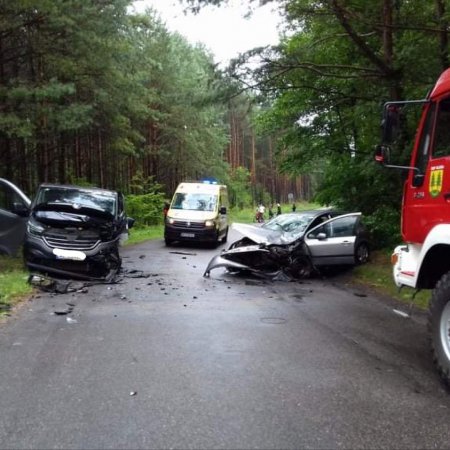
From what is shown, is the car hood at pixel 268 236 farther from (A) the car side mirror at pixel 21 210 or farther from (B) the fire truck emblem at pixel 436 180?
(B) the fire truck emblem at pixel 436 180

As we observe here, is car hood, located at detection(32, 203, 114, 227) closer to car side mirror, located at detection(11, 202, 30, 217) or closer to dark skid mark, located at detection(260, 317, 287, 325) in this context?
car side mirror, located at detection(11, 202, 30, 217)

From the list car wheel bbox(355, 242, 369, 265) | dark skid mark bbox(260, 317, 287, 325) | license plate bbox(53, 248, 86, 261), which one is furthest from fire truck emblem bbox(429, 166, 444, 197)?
car wheel bbox(355, 242, 369, 265)

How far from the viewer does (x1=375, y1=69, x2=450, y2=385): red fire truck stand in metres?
4.98

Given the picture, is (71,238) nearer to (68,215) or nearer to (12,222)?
(68,215)

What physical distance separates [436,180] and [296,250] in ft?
21.7

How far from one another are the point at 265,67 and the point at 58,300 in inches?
281

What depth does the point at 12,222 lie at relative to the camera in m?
11.7

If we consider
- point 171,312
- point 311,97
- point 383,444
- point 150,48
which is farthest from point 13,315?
point 150,48

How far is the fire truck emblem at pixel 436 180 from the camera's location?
5.22 meters

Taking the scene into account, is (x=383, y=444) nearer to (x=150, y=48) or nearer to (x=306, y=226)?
(x=306, y=226)

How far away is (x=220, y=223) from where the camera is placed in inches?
833

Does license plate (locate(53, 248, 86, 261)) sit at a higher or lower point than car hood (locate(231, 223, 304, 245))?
lower

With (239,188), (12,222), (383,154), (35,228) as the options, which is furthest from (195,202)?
(239,188)

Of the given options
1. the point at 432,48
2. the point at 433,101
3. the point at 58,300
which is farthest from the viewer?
the point at 432,48
